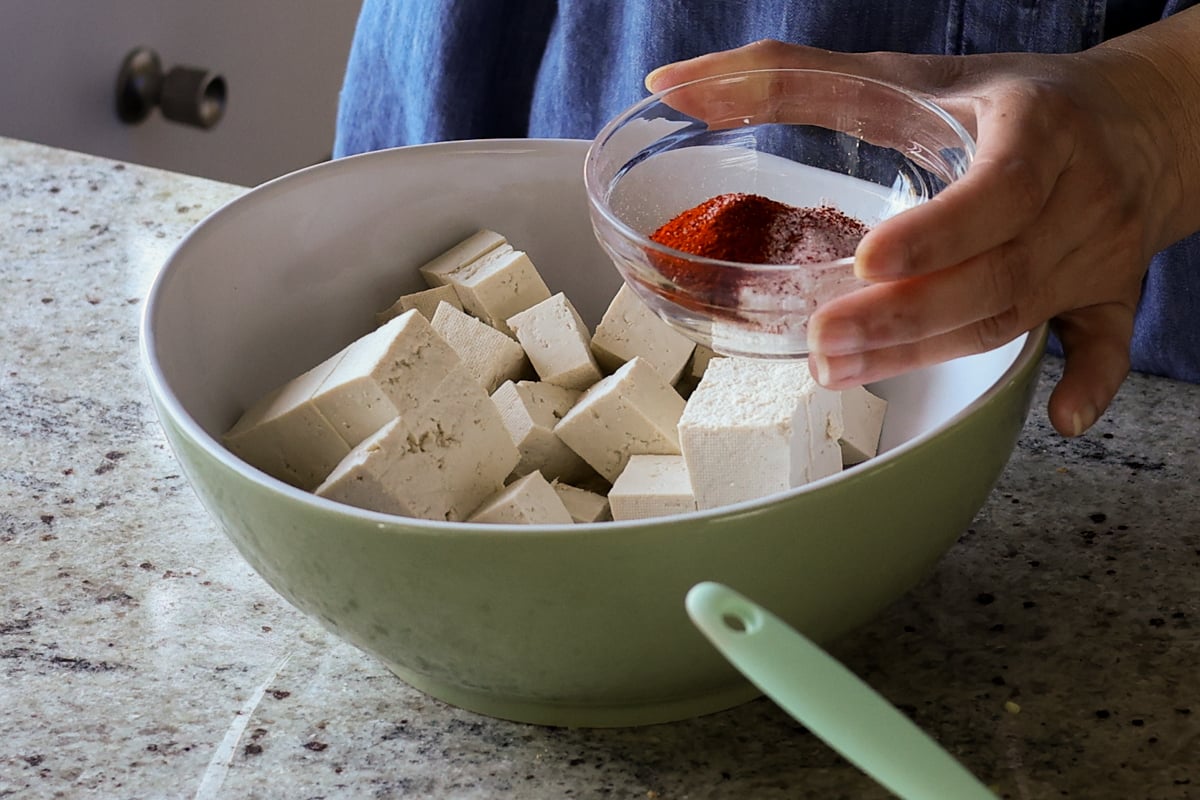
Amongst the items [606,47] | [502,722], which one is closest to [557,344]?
[502,722]

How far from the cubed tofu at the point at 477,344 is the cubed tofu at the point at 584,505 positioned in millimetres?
132

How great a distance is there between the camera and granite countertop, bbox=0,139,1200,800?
774 millimetres

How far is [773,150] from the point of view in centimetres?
103

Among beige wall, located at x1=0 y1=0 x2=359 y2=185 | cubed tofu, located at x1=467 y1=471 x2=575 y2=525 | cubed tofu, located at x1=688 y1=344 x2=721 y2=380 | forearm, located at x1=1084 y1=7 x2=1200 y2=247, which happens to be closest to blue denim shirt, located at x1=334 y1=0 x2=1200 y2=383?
forearm, located at x1=1084 y1=7 x2=1200 y2=247

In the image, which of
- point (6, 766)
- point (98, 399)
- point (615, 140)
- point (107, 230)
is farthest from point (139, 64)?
point (6, 766)

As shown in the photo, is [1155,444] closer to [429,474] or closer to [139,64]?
[429,474]

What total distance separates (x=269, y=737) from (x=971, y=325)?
501 millimetres

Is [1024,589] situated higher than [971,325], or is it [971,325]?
[971,325]

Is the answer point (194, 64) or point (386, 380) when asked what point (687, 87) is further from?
point (194, 64)

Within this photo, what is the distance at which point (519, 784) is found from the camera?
2.53ft

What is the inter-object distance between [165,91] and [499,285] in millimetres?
1911

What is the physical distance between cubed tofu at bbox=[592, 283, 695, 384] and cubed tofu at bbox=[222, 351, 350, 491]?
9.3 inches

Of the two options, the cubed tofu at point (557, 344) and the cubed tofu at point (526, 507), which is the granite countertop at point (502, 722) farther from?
the cubed tofu at point (557, 344)

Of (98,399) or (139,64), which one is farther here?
(139,64)
